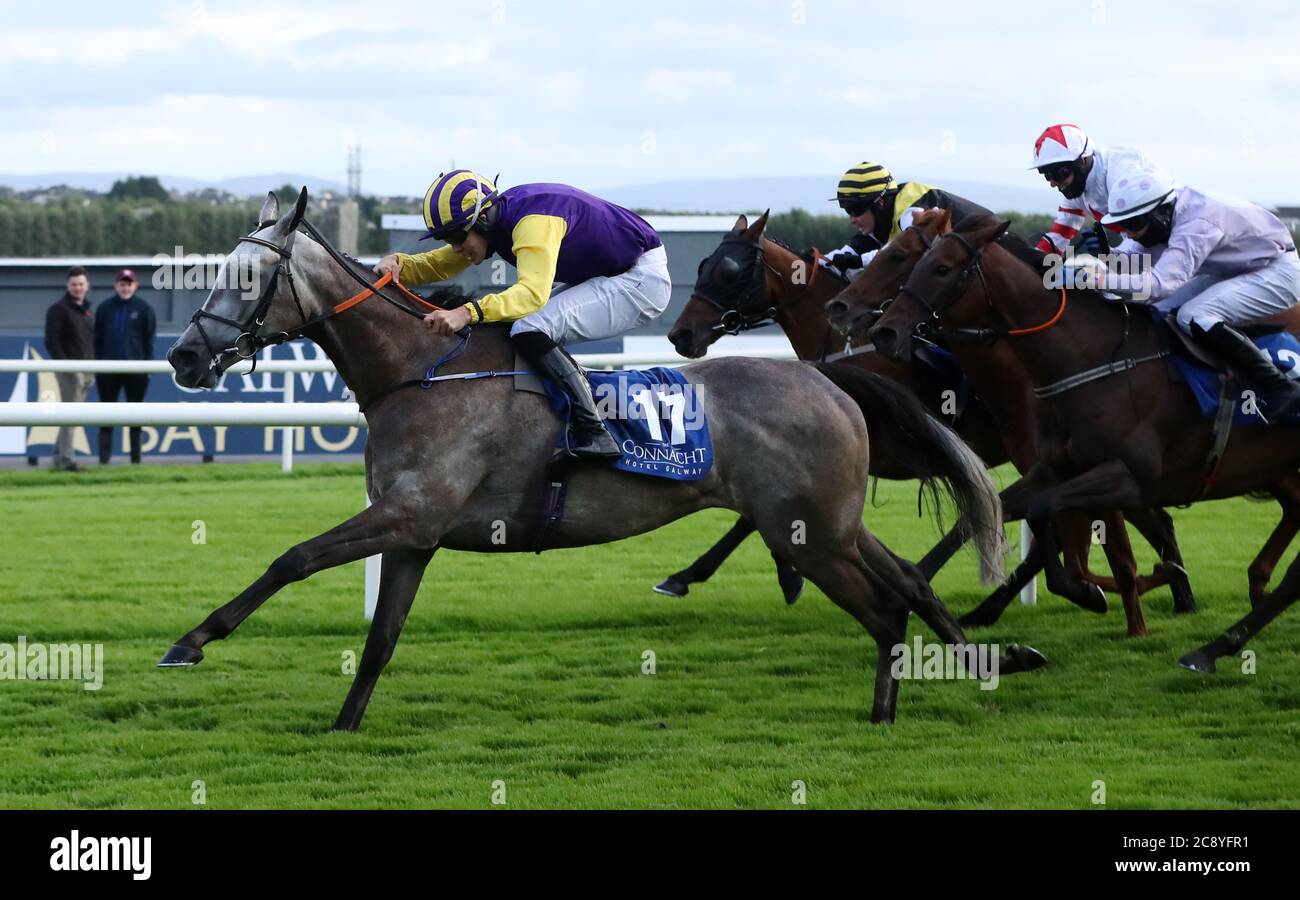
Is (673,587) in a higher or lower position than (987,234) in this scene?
lower

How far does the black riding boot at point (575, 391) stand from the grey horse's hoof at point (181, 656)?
1.25 m

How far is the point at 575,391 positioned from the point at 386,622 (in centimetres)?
93

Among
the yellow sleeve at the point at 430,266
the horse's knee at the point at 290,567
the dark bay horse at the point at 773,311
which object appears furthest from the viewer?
the dark bay horse at the point at 773,311

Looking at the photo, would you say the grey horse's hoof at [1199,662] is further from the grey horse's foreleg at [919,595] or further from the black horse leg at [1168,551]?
the black horse leg at [1168,551]

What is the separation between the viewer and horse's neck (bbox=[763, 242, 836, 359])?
7.19m

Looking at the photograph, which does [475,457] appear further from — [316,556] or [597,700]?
[597,700]

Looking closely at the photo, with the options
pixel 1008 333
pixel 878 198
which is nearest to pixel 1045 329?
pixel 1008 333

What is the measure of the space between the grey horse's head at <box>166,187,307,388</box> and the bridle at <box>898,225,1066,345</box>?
2167mm

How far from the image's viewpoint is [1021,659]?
5.65 meters

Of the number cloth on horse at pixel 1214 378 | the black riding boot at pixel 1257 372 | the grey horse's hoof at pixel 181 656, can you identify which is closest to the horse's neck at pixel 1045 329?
the number cloth on horse at pixel 1214 378

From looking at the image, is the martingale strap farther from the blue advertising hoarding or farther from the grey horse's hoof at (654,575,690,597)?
the blue advertising hoarding

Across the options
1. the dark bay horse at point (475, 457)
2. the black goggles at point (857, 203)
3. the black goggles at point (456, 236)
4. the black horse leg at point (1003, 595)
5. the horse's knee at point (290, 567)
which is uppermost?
the black goggles at point (857, 203)

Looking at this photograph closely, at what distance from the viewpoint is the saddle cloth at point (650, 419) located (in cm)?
505
